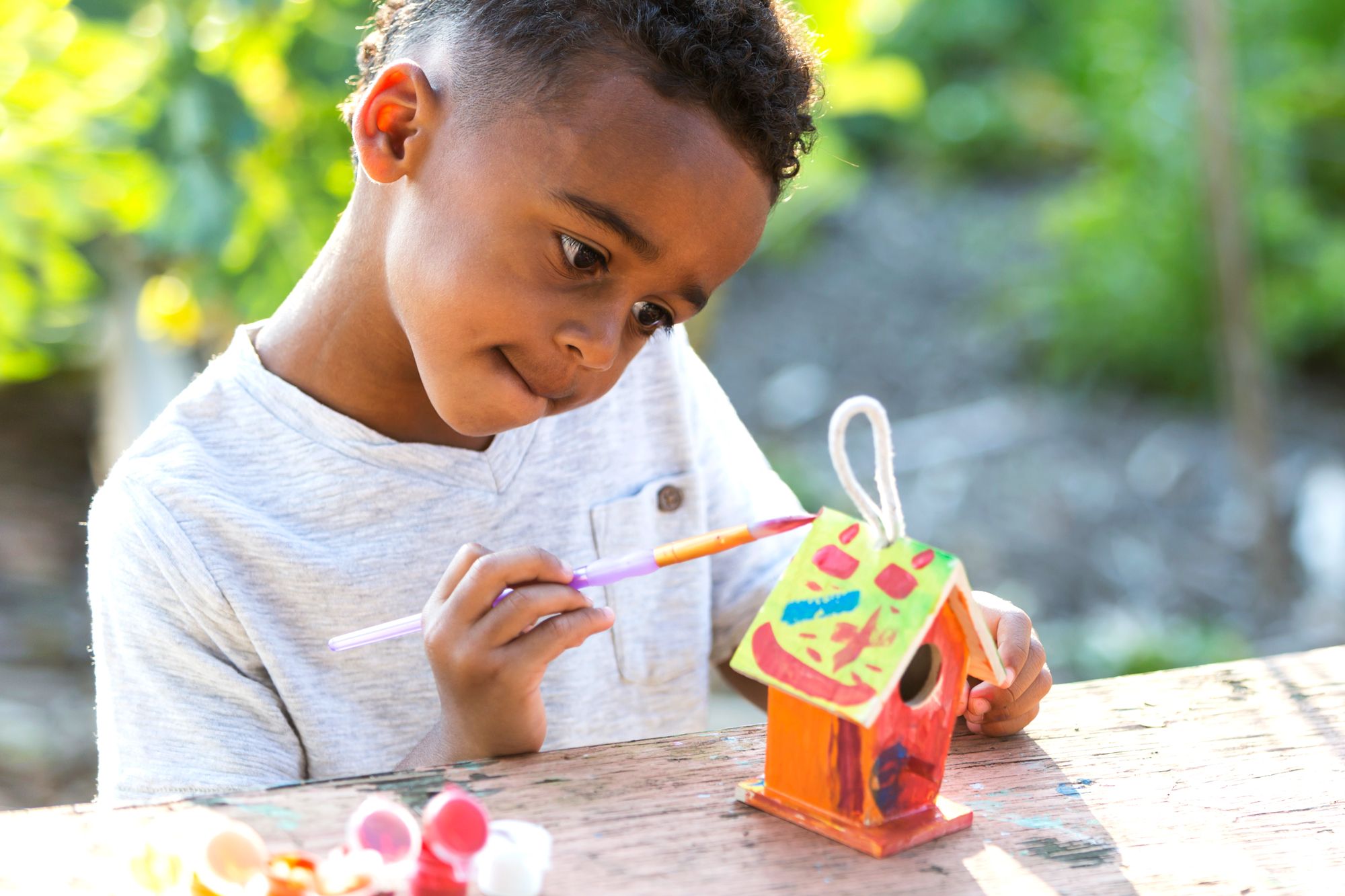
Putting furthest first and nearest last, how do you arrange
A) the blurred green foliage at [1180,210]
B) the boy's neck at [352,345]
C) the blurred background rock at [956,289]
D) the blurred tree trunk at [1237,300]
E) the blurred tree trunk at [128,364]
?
the blurred green foliage at [1180,210], the blurred tree trunk at [1237,300], the blurred tree trunk at [128,364], the blurred background rock at [956,289], the boy's neck at [352,345]

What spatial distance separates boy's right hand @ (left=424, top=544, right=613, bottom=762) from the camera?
2.70 feet

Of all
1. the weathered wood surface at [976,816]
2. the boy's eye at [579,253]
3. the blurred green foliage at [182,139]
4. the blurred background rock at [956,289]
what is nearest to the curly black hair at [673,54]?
the boy's eye at [579,253]

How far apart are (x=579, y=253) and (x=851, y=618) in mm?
338

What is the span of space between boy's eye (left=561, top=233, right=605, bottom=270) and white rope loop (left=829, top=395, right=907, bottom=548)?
0.26m

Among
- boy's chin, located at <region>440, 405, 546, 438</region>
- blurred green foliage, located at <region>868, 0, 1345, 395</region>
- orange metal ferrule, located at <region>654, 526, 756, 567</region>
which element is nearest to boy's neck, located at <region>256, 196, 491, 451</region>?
boy's chin, located at <region>440, 405, 546, 438</region>

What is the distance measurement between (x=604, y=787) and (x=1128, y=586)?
2569 millimetres

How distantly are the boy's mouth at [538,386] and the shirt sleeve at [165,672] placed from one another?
28 cm

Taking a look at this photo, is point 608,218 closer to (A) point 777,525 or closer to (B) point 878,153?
(A) point 777,525

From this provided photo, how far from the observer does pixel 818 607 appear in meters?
0.73

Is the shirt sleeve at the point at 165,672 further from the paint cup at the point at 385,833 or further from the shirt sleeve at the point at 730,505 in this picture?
the shirt sleeve at the point at 730,505

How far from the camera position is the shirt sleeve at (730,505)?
4.17 ft

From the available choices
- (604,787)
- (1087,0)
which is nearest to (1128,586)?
(604,787)

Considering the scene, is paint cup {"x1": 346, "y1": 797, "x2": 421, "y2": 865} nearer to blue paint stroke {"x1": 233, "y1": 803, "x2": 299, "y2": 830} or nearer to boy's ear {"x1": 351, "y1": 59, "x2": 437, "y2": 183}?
blue paint stroke {"x1": 233, "y1": 803, "x2": 299, "y2": 830}

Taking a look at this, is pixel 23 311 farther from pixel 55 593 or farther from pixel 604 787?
pixel 604 787
